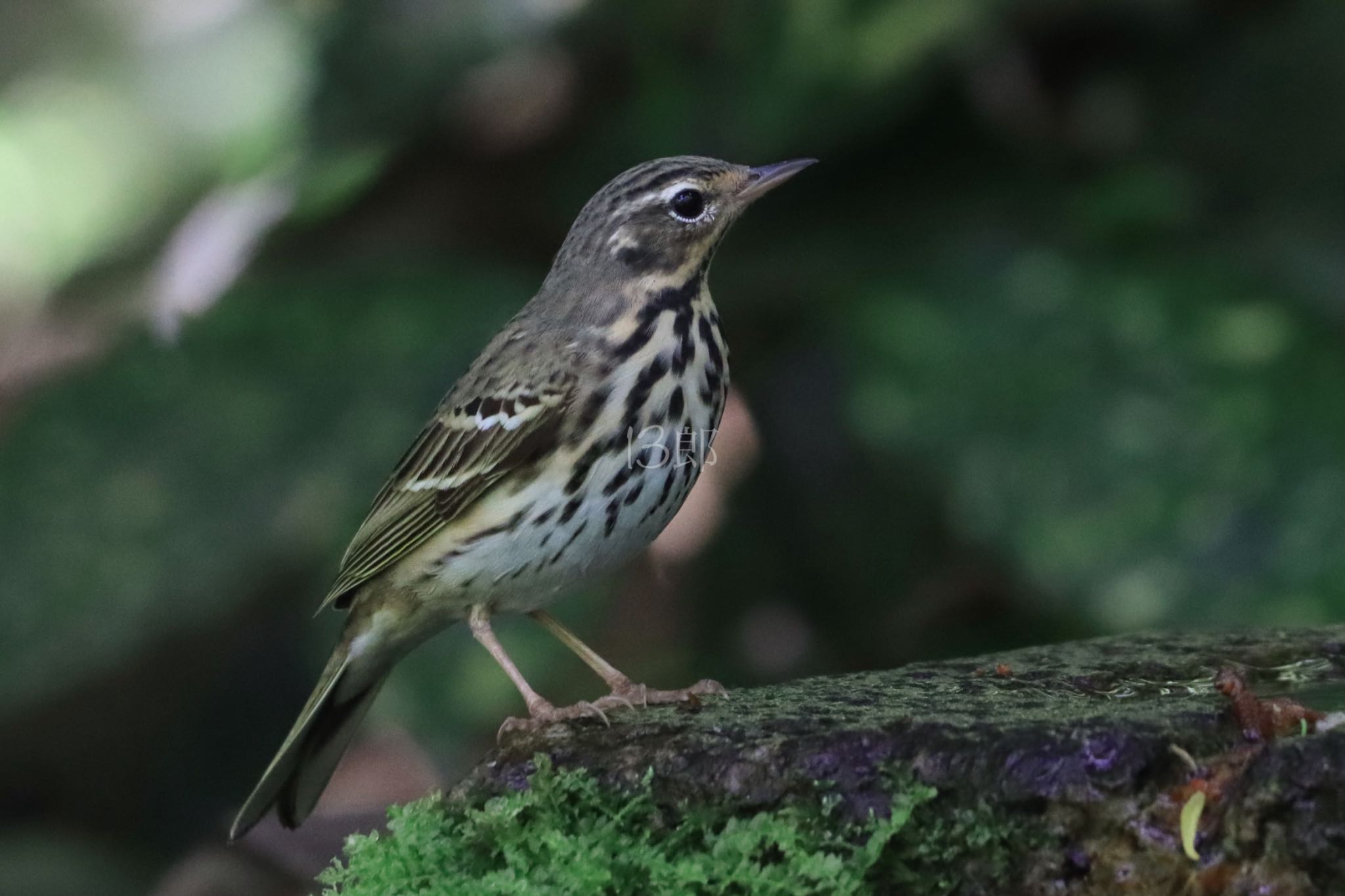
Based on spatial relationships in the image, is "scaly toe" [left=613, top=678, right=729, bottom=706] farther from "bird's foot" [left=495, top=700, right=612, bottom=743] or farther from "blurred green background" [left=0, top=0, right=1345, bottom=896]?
"blurred green background" [left=0, top=0, right=1345, bottom=896]

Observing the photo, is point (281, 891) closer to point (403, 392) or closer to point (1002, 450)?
point (403, 392)

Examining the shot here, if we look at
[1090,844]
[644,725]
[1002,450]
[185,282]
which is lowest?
[1090,844]

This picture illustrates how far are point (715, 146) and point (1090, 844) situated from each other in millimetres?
2907

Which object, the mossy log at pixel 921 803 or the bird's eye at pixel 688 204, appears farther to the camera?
the bird's eye at pixel 688 204

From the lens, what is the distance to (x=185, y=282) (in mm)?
5324

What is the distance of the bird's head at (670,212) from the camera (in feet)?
11.4

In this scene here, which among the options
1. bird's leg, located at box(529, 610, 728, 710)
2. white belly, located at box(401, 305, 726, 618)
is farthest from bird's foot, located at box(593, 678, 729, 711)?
white belly, located at box(401, 305, 726, 618)

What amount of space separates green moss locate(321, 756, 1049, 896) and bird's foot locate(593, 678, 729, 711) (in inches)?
17.1

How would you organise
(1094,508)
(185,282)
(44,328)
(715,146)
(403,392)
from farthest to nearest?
(44,328)
(185,282)
(715,146)
(403,392)
(1094,508)

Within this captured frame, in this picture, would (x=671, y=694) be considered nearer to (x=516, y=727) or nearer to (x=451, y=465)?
(x=516, y=727)

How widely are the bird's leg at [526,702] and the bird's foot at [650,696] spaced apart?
1.6 inches

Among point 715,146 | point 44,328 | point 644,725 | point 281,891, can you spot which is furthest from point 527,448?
point 44,328

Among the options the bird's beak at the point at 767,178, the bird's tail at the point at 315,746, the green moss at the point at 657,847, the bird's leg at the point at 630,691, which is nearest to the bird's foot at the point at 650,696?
the bird's leg at the point at 630,691

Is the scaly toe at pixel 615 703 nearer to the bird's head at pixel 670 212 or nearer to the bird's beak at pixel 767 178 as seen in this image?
the bird's head at pixel 670 212
